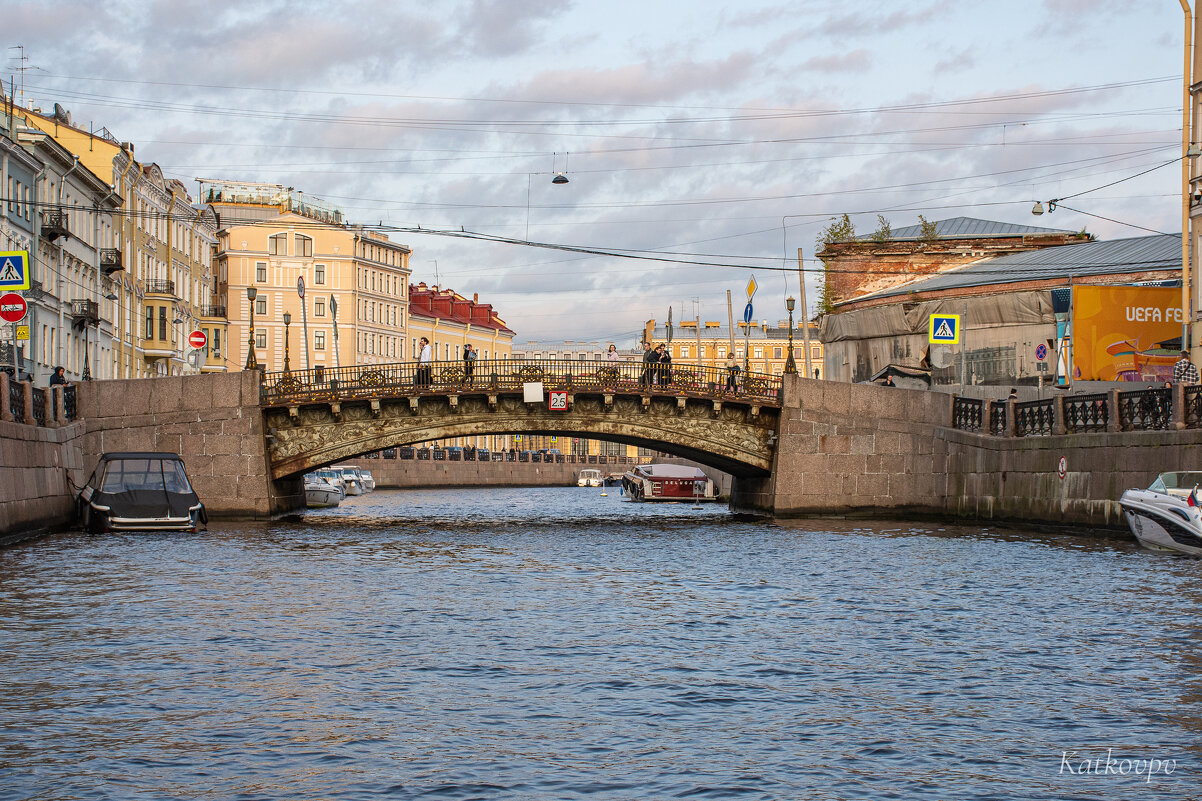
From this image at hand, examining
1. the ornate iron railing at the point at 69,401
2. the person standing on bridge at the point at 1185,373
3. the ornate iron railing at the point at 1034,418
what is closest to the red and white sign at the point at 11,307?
the ornate iron railing at the point at 69,401

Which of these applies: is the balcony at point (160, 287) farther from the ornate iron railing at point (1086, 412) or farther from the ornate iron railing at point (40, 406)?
the ornate iron railing at point (1086, 412)

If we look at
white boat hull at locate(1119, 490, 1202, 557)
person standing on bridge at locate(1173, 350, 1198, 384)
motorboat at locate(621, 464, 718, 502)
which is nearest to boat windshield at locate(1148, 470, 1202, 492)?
white boat hull at locate(1119, 490, 1202, 557)

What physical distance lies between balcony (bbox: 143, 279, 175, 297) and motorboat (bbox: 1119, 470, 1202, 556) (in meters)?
57.5

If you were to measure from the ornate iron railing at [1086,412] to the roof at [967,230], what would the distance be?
3760 cm

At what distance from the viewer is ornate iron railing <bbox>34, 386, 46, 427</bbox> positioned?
34188mm

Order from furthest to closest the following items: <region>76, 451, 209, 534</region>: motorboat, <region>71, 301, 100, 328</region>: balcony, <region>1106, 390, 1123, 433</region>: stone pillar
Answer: <region>71, 301, 100, 328</region>: balcony
<region>76, 451, 209, 534</region>: motorboat
<region>1106, 390, 1123, 433</region>: stone pillar

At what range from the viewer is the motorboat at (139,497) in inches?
1325

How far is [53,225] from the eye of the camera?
5584cm

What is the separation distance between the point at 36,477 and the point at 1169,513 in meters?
22.9

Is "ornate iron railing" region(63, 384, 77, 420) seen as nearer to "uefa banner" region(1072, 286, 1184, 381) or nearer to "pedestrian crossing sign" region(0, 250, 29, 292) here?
"pedestrian crossing sign" region(0, 250, 29, 292)

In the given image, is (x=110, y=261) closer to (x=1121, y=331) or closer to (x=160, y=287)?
(x=160, y=287)

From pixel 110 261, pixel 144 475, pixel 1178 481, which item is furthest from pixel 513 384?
pixel 110 261

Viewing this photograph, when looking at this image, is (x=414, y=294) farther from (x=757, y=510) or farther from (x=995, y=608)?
(x=995, y=608)

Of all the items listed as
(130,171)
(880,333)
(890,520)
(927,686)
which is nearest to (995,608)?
(927,686)
